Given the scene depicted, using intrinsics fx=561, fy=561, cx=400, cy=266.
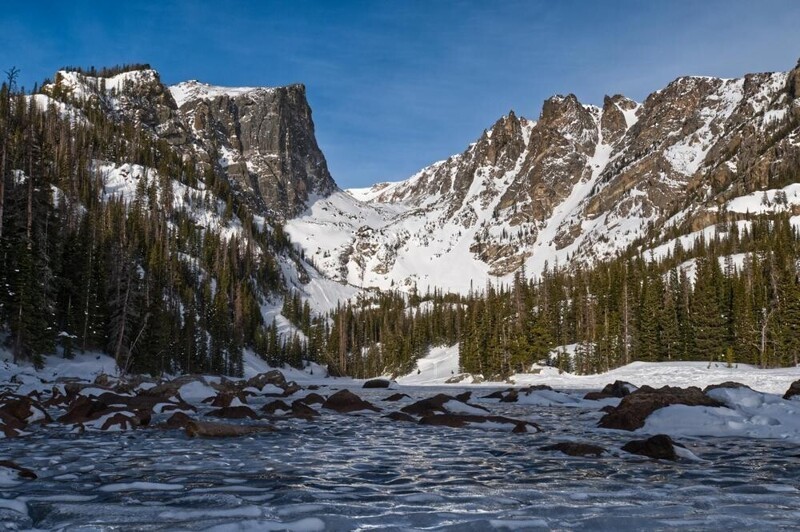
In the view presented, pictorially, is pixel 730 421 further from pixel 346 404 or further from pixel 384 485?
pixel 346 404

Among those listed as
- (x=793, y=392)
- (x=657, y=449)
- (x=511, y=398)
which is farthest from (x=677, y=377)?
Answer: (x=657, y=449)

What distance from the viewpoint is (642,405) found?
21.7 metres

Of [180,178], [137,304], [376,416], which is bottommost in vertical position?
[376,416]

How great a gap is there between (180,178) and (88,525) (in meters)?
182

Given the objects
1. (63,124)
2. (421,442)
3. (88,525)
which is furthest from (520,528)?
(63,124)

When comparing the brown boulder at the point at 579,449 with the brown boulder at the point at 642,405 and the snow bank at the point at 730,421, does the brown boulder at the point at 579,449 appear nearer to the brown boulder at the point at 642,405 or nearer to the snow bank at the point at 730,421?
the snow bank at the point at 730,421

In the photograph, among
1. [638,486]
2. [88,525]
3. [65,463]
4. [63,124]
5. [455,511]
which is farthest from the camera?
[63,124]

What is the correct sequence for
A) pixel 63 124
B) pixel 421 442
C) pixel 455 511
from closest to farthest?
pixel 455 511 → pixel 421 442 → pixel 63 124

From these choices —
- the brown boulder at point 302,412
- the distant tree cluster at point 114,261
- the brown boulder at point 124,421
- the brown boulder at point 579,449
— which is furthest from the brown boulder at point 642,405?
the distant tree cluster at point 114,261

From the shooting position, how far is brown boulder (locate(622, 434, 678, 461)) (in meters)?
13.4

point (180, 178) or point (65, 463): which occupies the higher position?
point (180, 178)

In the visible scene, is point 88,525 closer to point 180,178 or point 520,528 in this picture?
point 520,528

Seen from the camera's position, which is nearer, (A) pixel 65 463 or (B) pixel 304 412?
(A) pixel 65 463

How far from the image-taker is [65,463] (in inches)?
468
